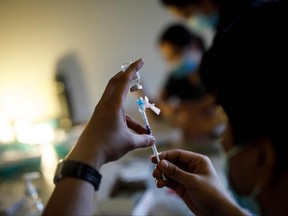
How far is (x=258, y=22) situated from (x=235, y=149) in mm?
239

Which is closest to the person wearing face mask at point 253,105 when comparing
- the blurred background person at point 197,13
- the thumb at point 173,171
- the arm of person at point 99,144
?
the thumb at point 173,171

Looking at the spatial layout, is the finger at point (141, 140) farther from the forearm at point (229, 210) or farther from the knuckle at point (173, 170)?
the forearm at point (229, 210)

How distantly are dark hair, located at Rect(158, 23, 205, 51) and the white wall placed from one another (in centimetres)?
21

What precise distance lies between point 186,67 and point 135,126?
4.10ft

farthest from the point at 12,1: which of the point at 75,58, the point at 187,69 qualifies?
the point at 75,58

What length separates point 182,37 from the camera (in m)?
1.84

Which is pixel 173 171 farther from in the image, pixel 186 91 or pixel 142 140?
pixel 186 91

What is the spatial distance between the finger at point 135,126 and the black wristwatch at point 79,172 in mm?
134

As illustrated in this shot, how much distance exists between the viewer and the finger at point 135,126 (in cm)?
61

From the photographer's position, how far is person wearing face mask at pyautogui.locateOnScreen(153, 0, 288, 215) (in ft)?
1.57

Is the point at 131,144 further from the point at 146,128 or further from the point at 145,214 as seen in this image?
the point at 145,214

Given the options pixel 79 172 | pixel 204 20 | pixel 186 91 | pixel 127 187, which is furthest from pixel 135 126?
pixel 186 91

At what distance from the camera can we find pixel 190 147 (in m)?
1.30

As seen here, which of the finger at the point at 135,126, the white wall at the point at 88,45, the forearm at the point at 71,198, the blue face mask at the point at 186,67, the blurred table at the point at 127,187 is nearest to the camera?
the forearm at the point at 71,198
